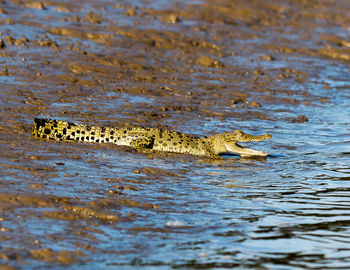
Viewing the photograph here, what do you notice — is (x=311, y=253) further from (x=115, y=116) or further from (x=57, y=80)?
(x=57, y=80)

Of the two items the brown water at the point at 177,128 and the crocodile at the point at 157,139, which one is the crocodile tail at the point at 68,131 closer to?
the crocodile at the point at 157,139

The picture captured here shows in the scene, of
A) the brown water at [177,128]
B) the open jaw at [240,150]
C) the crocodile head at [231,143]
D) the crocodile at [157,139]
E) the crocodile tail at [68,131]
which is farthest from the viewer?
the crocodile head at [231,143]

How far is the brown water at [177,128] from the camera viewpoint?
6756 millimetres

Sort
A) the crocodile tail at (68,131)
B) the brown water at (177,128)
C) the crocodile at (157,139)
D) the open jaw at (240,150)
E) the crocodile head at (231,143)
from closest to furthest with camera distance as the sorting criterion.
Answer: the brown water at (177,128) → the crocodile tail at (68,131) → the crocodile at (157,139) → the open jaw at (240,150) → the crocodile head at (231,143)

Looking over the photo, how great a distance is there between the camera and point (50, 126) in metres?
10.1

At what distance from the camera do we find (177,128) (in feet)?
38.4

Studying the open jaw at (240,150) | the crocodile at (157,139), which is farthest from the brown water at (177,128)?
the crocodile at (157,139)

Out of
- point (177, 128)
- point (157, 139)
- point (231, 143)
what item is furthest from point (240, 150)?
point (177, 128)

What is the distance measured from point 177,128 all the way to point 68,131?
2191mm

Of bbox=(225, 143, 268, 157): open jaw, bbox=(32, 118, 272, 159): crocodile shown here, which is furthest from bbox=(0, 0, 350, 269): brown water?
bbox=(32, 118, 272, 159): crocodile

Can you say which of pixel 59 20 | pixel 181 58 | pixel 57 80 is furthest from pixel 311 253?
pixel 59 20

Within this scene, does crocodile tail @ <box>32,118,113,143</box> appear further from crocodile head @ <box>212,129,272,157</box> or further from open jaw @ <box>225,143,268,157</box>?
open jaw @ <box>225,143,268,157</box>

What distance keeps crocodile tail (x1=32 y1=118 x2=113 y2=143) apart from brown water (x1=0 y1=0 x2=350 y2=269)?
0.25 m

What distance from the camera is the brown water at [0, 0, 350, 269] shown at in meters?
6.76
